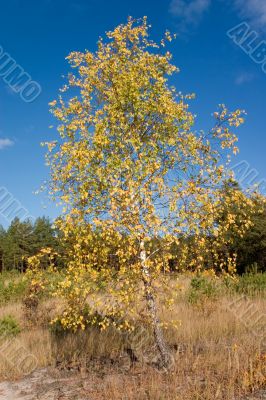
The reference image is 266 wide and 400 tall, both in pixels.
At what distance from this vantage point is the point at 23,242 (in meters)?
63.2

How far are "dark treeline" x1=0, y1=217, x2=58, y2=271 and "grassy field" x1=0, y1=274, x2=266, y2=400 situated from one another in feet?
156

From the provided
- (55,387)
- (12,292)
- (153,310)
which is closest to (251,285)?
(153,310)

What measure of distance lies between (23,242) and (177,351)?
5728 cm

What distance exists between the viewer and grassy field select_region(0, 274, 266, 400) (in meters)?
7.16

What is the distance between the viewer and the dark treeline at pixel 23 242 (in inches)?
2408

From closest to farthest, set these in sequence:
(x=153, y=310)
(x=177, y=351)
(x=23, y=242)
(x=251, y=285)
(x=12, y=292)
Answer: (x=153, y=310)
(x=177, y=351)
(x=251, y=285)
(x=12, y=292)
(x=23, y=242)

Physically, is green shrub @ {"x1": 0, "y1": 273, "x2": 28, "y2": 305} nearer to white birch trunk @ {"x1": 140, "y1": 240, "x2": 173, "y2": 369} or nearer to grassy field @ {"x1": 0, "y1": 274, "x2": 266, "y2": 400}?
grassy field @ {"x1": 0, "y1": 274, "x2": 266, "y2": 400}

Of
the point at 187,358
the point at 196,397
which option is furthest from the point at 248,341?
the point at 196,397

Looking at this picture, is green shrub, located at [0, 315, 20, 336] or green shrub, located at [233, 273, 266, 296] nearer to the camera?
green shrub, located at [0, 315, 20, 336]

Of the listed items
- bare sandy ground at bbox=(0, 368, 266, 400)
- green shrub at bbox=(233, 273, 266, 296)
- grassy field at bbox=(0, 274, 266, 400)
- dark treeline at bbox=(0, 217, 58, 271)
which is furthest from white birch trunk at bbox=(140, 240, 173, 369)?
dark treeline at bbox=(0, 217, 58, 271)

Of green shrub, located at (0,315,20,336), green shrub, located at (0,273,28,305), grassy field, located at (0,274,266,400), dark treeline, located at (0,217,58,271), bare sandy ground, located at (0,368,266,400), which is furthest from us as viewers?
dark treeline, located at (0,217,58,271)

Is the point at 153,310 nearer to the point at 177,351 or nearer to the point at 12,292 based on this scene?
the point at 177,351

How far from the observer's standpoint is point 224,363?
7.90 meters

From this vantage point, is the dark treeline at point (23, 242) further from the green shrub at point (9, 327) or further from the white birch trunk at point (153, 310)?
the white birch trunk at point (153, 310)
